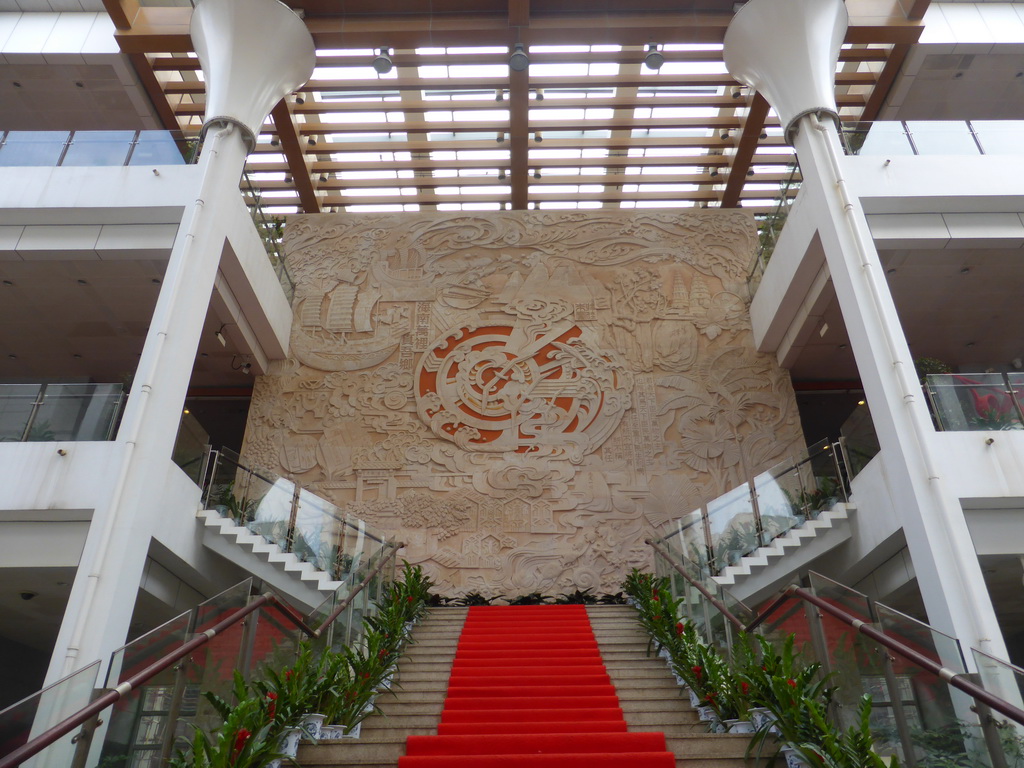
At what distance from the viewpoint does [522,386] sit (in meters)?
14.3

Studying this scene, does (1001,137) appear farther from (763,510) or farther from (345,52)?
(345,52)

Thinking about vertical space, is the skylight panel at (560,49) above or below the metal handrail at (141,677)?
above

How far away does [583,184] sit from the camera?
16.7 metres

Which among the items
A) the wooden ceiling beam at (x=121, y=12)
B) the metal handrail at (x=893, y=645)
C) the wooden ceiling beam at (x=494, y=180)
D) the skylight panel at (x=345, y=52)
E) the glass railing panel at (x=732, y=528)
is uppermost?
the skylight panel at (x=345, y=52)

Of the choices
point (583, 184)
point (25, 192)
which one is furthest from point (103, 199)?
point (583, 184)

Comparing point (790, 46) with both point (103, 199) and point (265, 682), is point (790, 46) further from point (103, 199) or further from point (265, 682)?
point (265, 682)

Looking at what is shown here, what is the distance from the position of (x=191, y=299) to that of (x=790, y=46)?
29.6ft

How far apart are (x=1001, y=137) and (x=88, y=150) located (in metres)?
12.8

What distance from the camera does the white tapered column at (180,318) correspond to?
Answer: 7375mm

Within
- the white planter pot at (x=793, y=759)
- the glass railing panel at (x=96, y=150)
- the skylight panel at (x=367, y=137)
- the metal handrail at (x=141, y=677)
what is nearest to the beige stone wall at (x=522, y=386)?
the skylight panel at (x=367, y=137)

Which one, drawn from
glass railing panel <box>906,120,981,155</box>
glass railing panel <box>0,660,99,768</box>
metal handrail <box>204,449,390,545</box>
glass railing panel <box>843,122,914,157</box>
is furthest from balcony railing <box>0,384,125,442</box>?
glass railing panel <box>906,120,981,155</box>

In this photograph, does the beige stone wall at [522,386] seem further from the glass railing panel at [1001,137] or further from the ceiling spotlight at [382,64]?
the glass railing panel at [1001,137]

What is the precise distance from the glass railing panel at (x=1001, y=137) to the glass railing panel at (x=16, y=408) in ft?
41.2

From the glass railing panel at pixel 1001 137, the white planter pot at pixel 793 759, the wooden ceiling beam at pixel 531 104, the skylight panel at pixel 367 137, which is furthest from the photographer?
the skylight panel at pixel 367 137
